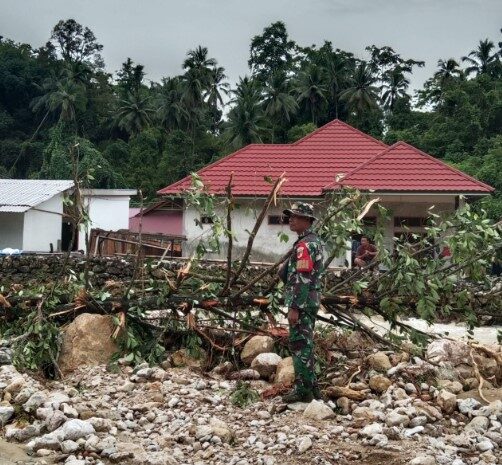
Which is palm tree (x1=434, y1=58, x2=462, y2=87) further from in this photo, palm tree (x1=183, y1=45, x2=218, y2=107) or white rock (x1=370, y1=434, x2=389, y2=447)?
white rock (x1=370, y1=434, x2=389, y2=447)

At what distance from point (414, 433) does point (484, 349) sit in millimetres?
2389

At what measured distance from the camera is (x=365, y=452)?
5688 millimetres

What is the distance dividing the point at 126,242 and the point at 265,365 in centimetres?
1225

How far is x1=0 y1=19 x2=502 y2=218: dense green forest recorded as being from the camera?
40.2 metres

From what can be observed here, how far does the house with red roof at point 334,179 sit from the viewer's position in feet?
63.1

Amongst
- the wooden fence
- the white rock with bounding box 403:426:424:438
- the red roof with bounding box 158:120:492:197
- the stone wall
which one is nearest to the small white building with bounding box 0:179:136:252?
the wooden fence

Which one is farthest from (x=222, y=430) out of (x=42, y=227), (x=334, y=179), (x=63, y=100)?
(x=63, y=100)

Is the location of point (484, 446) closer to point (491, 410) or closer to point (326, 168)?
point (491, 410)

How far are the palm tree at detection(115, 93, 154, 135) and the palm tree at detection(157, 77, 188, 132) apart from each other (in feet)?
6.50

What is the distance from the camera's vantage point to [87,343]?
7.70 metres

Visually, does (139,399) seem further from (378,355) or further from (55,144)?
(55,144)

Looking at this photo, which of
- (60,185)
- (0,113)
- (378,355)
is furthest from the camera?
(0,113)

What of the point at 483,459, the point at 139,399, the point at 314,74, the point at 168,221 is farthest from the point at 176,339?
the point at 314,74

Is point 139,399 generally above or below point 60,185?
below
